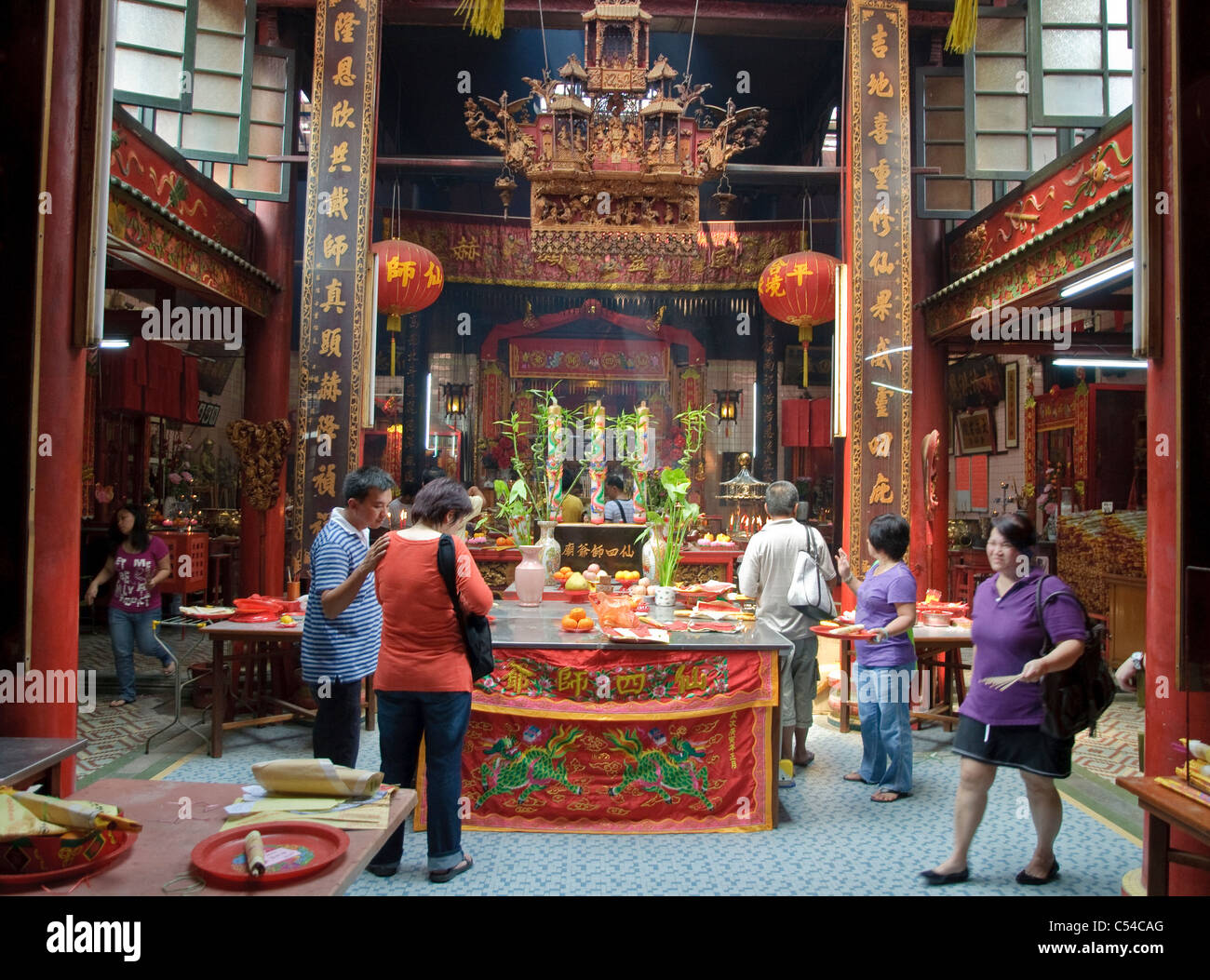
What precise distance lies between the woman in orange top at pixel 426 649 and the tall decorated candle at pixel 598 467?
4.39 meters

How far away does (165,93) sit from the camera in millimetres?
5402

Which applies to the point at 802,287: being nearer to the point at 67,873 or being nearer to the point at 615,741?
the point at 615,741

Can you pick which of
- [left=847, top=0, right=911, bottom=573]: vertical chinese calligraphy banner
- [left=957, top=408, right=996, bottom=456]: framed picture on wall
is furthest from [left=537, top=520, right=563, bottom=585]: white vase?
[left=957, top=408, right=996, bottom=456]: framed picture on wall

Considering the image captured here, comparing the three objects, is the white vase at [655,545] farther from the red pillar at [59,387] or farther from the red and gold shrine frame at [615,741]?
the red pillar at [59,387]

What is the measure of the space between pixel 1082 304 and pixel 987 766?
506 centimetres

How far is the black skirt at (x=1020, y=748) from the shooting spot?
2762 millimetres

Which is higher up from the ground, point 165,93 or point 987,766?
point 165,93

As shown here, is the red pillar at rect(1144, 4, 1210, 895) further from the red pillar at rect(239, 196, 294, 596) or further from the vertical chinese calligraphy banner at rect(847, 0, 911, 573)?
the red pillar at rect(239, 196, 294, 596)

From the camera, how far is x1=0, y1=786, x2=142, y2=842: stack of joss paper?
1534 mm

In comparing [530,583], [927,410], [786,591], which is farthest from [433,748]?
[927,410]

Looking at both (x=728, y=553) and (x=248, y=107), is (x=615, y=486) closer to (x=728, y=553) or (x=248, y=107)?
(x=728, y=553)

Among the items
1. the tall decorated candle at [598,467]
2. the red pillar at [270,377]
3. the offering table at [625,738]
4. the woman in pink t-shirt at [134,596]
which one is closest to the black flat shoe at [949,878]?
the offering table at [625,738]

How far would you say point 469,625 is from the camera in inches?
113

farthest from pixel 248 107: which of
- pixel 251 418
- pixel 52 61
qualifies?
pixel 52 61
